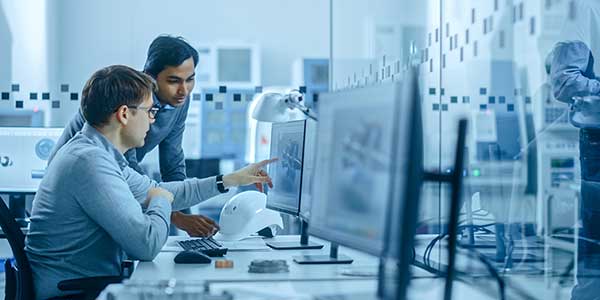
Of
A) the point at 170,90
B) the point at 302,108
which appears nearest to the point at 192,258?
the point at 302,108

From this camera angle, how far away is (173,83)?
2.55 m

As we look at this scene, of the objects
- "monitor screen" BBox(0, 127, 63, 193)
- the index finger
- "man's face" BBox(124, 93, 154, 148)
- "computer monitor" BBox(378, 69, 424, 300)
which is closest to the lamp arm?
the index finger

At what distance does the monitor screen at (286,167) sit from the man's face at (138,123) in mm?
435

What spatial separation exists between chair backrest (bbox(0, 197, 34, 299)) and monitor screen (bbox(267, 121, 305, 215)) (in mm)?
751

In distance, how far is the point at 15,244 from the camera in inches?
71.9

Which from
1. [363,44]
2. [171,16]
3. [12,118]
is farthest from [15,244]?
[363,44]

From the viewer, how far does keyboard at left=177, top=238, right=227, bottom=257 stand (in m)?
2.10

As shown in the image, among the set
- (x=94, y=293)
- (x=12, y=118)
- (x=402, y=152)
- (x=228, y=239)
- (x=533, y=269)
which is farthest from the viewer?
(x=12, y=118)

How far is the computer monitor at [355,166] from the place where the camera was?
1070mm

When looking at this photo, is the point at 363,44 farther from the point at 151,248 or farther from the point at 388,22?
the point at 151,248

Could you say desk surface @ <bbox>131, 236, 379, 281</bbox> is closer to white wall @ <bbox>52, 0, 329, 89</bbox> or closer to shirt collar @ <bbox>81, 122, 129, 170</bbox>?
shirt collar @ <bbox>81, 122, 129, 170</bbox>

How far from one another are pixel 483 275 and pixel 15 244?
1161 millimetres

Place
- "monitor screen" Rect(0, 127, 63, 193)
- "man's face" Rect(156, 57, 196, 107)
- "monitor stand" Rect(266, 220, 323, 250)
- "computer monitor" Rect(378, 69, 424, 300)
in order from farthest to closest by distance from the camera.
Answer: "monitor screen" Rect(0, 127, 63, 193)
"man's face" Rect(156, 57, 196, 107)
"monitor stand" Rect(266, 220, 323, 250)
"computer monitor" Rect(378, 69, 424, 300)

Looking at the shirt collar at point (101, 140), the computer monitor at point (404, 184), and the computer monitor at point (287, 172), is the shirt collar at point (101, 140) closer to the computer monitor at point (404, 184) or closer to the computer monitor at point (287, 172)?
the computer monitor at point (287, 172)
